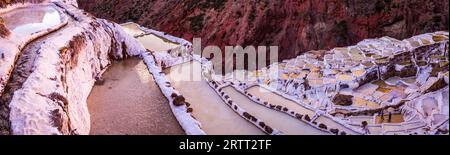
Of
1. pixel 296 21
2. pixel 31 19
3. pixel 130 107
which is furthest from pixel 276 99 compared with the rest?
pixel 296 21

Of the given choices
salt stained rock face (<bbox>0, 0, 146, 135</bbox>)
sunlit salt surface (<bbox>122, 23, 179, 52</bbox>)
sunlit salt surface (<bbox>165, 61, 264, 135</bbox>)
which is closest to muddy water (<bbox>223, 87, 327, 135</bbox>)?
sunlit salt surface (<bbox>165, 61, 264, 135</bbox>)

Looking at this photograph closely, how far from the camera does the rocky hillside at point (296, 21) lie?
37.9 metres

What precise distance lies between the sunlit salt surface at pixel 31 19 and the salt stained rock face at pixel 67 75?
1.73ft

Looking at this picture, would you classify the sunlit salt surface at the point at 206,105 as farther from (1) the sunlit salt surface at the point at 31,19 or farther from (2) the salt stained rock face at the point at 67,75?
(1) the sunlit salt surface at the point at 31,19

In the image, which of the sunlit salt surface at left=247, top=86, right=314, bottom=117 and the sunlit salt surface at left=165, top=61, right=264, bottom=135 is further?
the sunlit salt surface at left=247, top=86, right=314, bottom=117

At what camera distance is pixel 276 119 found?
37.9 feet

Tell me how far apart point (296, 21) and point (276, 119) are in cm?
3119

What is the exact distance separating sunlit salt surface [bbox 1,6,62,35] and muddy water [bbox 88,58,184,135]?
2.57 m

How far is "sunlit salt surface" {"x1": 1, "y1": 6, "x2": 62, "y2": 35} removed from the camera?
43.0 feet

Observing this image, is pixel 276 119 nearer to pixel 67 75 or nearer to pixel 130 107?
pixel 130 107

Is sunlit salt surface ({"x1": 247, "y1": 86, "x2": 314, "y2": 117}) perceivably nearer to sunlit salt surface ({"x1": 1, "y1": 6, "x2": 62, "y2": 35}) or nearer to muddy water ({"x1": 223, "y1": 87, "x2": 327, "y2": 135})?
muddy water ({"x1": 223, "y1": 87, "x2": 327, "y2": 135})

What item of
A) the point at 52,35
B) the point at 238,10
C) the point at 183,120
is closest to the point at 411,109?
the point at 183,120

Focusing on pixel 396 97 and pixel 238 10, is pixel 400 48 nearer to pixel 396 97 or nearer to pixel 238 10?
pixel 396 97
